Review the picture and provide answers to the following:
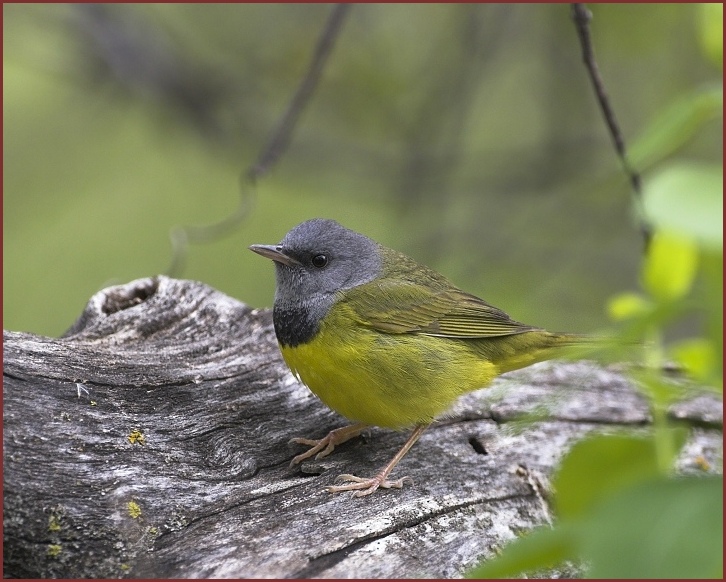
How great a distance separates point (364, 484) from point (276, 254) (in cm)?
133

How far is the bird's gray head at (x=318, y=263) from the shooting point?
156 inches

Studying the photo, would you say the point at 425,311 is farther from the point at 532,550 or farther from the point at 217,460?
the point at 532,550

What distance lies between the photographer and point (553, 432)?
13.0ft

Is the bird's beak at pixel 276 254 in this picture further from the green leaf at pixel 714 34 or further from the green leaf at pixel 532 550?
the green leaf at pixel 532 550

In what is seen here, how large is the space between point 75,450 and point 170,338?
44.3 inches

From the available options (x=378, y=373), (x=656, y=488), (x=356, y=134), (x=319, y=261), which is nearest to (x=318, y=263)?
(x=319, y=261)

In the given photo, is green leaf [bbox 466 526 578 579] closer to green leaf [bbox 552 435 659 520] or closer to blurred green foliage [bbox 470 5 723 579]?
blurred green foliage [bbox 470 5 723 579]

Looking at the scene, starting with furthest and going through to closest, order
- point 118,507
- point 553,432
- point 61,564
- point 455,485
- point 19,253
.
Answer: point 19,253 → point 553,432 → point 455,485 → point 118,507 → point 61,564

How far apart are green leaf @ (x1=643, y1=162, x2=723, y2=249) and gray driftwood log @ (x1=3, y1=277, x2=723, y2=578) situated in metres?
1.11

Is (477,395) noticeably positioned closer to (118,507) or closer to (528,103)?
(118,507)

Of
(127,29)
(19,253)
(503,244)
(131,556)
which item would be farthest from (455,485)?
(19,253)

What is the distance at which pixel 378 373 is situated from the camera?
11.8 ft

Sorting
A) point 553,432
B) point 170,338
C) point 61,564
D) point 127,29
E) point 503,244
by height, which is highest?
point 127,29

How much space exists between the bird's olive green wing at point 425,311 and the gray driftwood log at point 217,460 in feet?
1.16
